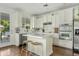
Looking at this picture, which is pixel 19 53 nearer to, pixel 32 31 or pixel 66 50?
pixel 32 31

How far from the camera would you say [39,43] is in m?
1.46

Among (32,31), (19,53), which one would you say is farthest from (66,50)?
(19,53)

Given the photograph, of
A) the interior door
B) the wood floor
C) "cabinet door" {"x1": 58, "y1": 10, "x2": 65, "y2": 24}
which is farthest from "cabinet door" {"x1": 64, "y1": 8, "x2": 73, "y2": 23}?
the interior door

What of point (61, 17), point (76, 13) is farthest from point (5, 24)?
point (76, 13)

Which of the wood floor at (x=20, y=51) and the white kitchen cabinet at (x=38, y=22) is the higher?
the white kitchen cabinet at (x=38, y=22)

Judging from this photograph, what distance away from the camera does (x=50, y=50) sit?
136 centimetres

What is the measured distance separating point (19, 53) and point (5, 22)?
2.02ft

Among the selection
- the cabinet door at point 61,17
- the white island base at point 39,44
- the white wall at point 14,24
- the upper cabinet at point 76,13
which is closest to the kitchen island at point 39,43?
the white island base at point 39,44

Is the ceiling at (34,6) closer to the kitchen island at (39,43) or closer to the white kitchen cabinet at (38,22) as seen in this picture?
the white kitchen cabinet at (38,22)

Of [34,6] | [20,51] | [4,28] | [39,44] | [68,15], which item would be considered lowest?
[20,51]

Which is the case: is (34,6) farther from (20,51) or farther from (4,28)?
(20,51)

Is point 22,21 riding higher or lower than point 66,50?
higher

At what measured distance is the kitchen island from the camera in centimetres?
143

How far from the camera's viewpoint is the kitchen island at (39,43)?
56.2 inches
